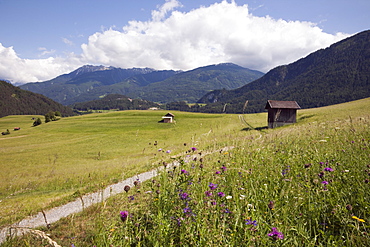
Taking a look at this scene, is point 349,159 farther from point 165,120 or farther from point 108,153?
point 165,120

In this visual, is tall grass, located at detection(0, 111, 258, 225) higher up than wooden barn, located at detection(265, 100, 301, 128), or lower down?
lower down

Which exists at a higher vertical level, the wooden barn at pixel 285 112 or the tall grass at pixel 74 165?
the wooden barn at pixel 285 112

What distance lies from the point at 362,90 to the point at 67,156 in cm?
24327

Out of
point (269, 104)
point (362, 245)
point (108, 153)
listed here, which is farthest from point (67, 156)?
point (269, 104)

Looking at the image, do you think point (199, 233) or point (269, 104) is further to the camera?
point (269, 104)

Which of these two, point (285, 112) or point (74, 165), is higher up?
point (285, 112)

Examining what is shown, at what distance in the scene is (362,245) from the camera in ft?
8.62

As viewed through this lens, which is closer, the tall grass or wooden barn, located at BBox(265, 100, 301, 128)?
the tall grass

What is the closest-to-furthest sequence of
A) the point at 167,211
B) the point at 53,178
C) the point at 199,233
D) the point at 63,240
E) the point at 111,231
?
the point at 199,233 → the point at 111,231 → the point at 167,211 → the point at 63,240 → the point at 53,178

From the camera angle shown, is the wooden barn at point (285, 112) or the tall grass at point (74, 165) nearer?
the tall grass at point (74, 165)

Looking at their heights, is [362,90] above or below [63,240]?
above

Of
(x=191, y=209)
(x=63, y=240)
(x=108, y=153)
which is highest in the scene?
(x=191, y=209)

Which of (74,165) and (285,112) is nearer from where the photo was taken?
(74,165)

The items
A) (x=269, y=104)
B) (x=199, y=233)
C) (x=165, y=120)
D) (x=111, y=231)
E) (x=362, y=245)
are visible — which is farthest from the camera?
(x=165, y=120)
